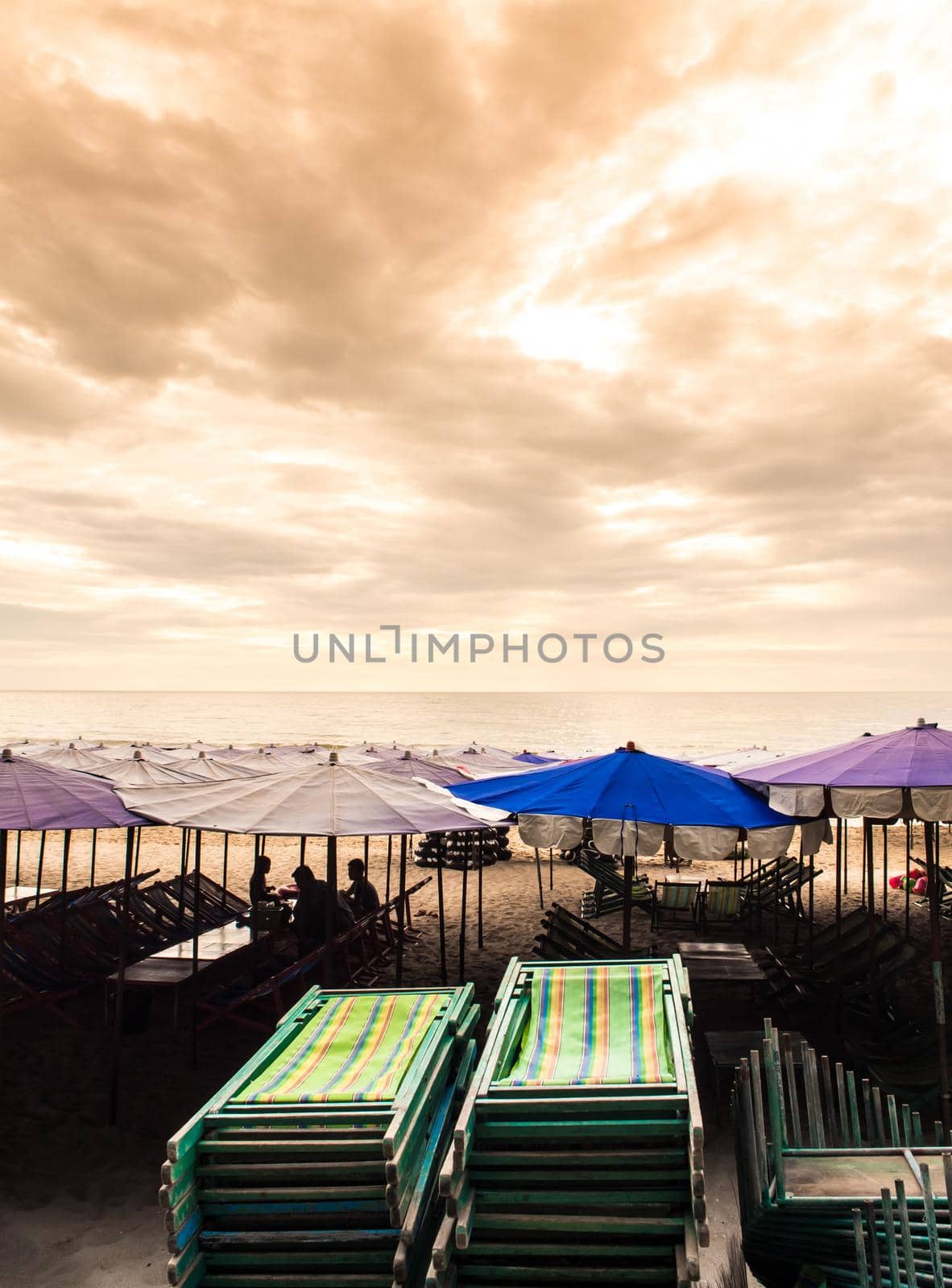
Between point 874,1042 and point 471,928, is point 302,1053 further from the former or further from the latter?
point 471,928

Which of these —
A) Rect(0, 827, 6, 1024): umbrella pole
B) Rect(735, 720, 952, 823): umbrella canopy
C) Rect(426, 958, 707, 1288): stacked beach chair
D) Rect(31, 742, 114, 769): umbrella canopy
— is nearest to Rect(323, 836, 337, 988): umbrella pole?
Rect(0, 827, 6, 1024): umbrella pole

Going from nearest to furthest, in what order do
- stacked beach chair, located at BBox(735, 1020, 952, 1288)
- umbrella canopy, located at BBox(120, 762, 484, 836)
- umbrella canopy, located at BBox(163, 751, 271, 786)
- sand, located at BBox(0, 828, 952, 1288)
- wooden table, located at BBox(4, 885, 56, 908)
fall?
stacked beach chair, located at BBox(735, 1020, 952, 1288), sand, located at BBox(0, 828, 952, 1288), umbrella canopy, located at BBox(120, 762, 484, 836), wooden table, located at BBox(4, 885, 56, 908), umbrella canopy, located at BBox(163, 751, 271, 786)

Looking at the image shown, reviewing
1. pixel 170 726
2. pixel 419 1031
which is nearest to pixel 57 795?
pixel 419 1031

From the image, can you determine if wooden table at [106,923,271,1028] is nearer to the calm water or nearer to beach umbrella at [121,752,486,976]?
beach umbrella at [121,752,486,976]

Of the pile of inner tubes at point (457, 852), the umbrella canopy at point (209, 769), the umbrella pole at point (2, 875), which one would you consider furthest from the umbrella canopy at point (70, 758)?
the pile of inner tubes at point (457, 852)

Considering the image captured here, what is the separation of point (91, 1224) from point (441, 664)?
193m

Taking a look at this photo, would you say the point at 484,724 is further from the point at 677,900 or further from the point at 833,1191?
the point at 833,1191

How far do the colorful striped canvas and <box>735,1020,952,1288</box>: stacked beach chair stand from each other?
0.51 metres

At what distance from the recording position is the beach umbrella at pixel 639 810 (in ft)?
20.5

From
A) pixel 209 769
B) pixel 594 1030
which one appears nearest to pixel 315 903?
pixel 209 769

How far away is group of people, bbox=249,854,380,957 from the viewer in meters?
7.98

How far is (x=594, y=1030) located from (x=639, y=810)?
2.32 metres

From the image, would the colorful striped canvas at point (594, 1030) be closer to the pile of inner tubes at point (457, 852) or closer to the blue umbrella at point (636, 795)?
the blue umbrella at point (636, 795)

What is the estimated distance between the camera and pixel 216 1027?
7.54 meters
